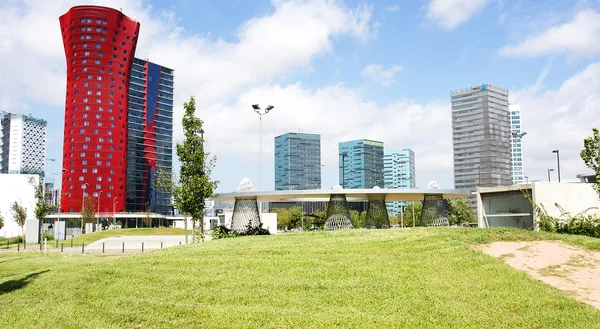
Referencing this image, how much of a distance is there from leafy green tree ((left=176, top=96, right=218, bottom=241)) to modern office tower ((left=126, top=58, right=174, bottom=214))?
→ 11383 cm

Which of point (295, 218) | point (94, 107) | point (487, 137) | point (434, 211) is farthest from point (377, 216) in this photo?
point (487, 137)

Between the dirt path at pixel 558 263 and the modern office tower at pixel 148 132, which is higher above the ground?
the modern office tower at pixel 148 132

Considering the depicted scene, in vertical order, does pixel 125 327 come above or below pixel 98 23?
below

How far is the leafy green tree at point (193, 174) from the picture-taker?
85.8 ft

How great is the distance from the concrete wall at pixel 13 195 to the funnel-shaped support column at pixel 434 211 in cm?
6219

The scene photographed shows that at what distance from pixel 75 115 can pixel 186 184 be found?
112160 mm

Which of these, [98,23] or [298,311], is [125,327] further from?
[98,23]

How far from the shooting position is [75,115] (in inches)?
4875

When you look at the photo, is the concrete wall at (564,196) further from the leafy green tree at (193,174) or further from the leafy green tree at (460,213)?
the leafy green tree at (460,213)

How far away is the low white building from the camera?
23.6 metres

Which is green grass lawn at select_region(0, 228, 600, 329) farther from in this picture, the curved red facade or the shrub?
the curved red facade

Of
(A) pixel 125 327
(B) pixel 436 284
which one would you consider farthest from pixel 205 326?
(B) pixel 436 284

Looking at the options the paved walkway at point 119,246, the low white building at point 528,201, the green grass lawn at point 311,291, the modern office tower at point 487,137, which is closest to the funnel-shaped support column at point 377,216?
the low white building at point 528,201

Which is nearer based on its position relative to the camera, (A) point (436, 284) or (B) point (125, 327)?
(B) point (125, 327)
